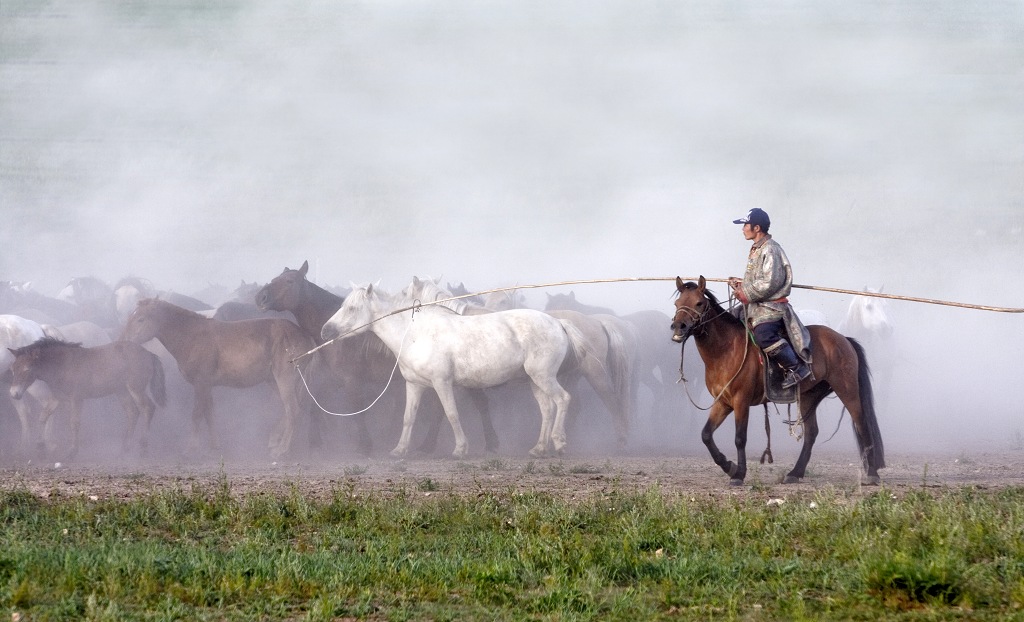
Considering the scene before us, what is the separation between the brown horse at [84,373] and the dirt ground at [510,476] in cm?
165

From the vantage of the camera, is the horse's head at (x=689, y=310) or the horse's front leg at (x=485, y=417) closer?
the horse's head at (x=689, y=310)

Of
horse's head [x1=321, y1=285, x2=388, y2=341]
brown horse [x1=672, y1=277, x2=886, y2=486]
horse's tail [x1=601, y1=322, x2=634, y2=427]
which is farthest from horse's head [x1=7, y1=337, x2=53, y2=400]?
brown horse [x1=672, y1=277, x2=886, y2=486]

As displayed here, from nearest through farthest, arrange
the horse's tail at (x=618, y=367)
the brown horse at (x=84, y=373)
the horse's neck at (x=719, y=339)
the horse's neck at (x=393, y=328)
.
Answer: the horse's neck at (x=719, y=339)
the horse's neck at (x=393, y=328)
the brown horse at (x=84, y=373)
the horse's tail at (x=618, y=367)

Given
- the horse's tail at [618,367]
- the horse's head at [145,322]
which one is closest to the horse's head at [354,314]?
the horse's head at [145,322]

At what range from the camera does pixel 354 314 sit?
17016mm

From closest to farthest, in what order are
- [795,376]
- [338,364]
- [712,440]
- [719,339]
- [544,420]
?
[712,440], [795,376], [719,339], [544,420], [338,364]

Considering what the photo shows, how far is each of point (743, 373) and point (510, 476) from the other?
303cm

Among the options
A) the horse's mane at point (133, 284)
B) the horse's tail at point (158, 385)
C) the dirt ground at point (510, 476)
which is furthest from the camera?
the horse's mane at point (133, 284)

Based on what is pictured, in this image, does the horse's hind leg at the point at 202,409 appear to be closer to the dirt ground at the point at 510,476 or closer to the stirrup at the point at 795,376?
the dirt ground at the point at 510,476

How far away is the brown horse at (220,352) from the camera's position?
56.9ft

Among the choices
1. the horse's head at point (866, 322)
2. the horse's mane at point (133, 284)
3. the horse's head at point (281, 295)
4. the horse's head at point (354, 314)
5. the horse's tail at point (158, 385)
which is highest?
the horse's mane at point (133, 284)

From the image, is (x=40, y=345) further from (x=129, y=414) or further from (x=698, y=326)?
(x=698, y=326)

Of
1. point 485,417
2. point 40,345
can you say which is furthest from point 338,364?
point 40,345

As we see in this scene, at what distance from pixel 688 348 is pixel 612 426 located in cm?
456
